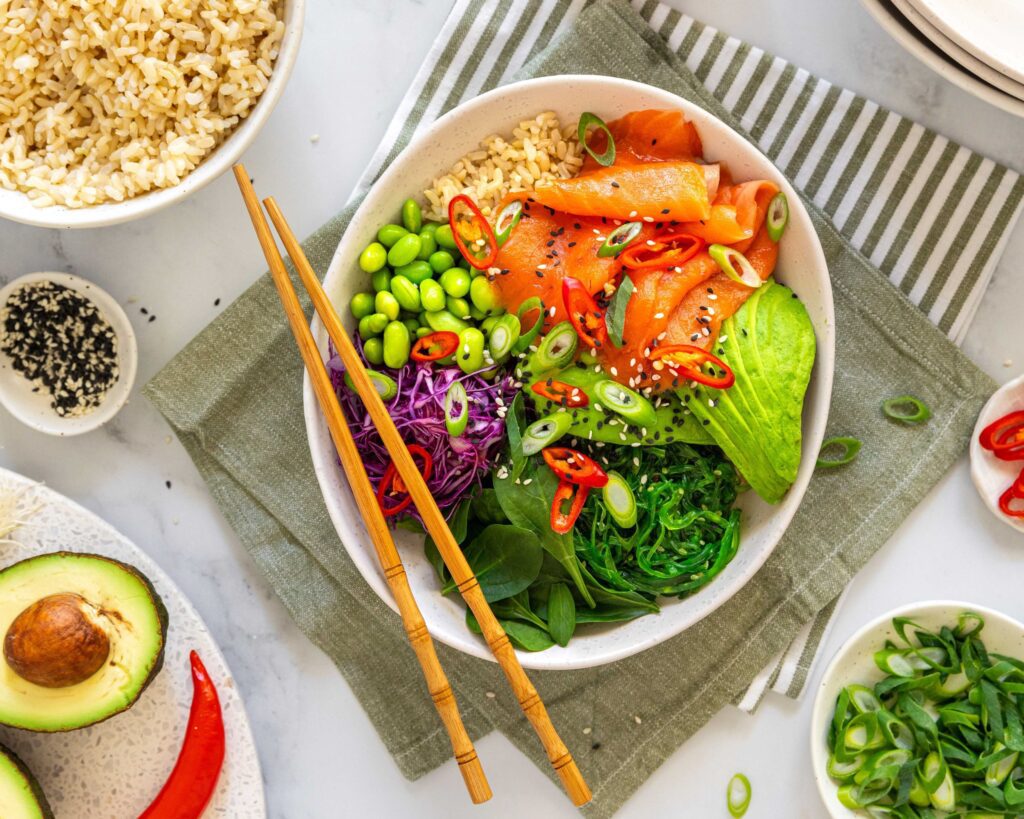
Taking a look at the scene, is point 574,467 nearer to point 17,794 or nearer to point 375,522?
point 375,522

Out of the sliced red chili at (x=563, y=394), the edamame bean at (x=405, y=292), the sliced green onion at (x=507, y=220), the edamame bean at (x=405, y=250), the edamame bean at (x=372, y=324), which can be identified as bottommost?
the edamame bean at (x=372, y=324)

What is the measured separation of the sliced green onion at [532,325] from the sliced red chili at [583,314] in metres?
0.07

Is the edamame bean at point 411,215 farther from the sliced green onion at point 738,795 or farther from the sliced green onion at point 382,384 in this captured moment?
the sliced green onion at point 738,795

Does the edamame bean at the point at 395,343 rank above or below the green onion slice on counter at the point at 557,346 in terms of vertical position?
below

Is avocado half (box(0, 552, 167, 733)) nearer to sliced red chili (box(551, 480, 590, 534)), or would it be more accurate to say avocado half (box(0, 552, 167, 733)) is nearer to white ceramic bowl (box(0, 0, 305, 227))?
white ceramic bowl (box(0, 0, 305, 227))

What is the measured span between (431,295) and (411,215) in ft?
0.77

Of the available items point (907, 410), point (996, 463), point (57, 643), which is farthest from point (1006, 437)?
point (57, 643)

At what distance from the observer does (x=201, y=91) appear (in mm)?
2258

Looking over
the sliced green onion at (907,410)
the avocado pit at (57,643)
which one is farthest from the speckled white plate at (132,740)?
the sliced green onion at (907,410)

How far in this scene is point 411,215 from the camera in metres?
2.35

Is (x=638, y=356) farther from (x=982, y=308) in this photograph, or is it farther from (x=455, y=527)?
(x=982, y=308)

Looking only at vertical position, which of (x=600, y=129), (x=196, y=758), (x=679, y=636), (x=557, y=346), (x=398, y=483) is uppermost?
(x=600, y=129)

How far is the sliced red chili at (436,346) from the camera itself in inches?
89.6

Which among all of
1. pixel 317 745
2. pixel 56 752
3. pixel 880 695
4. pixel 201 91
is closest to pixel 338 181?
pixel 201 91
